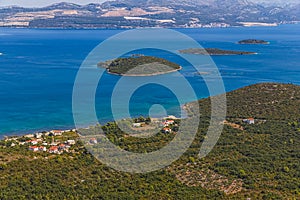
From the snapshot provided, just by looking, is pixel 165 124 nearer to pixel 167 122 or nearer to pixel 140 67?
pixel 167 122

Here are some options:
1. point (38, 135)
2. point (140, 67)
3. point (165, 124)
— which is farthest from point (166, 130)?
point (140, 67)

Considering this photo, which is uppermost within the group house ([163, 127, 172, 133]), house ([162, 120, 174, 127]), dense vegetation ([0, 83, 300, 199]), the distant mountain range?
dense vegetation ([0, 83, 300, 199])

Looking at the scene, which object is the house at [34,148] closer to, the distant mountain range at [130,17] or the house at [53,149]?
the house at [53,149]

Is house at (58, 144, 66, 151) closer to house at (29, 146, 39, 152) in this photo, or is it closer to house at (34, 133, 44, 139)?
house at (29, 146, 39, 152)

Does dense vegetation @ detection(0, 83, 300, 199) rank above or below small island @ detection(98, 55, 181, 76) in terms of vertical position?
above

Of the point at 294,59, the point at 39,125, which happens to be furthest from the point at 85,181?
the point at 294,59

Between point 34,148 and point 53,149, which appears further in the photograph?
point 34,148

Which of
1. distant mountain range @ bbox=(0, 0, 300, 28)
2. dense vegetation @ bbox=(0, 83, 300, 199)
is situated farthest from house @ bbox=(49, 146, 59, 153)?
distant mountain range @ bbox=(0, 0, 300, 28)

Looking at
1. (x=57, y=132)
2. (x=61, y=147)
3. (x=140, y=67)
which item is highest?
(x=61, y=147)

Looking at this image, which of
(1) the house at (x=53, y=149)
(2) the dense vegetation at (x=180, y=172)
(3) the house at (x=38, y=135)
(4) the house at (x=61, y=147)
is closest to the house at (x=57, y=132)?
(3) the house at (x=38, y=135)
